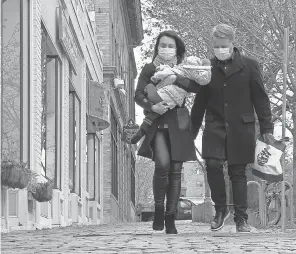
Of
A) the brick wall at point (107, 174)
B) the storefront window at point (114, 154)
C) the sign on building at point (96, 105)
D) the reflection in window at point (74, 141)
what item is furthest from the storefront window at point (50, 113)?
the storefront window at point (114, 154)

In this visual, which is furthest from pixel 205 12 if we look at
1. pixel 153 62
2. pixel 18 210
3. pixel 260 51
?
pixel 153 62

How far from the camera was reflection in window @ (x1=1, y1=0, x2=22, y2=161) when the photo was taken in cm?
1252

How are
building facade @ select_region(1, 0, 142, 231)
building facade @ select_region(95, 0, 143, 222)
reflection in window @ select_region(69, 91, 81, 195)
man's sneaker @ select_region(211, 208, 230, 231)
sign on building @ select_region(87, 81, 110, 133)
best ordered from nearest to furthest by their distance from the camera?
1. man's sneaker @ select_region(211, 208, 230, 231)
2. building facade @ select_region(1, 0, 142, 231)
3. reflection in window @ select_region(69, 91, 81, 195)
4. sign on building @ select_region(87, 81, 110, 133)
5. building facade @ select_region(95, 0, 143, 222)

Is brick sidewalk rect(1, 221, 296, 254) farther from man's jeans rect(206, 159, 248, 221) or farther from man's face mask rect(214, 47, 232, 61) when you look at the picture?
man's face mask rect(214, 47, 232, 61)

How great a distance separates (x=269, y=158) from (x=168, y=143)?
941mm

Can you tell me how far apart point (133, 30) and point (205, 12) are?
3063 centimetres

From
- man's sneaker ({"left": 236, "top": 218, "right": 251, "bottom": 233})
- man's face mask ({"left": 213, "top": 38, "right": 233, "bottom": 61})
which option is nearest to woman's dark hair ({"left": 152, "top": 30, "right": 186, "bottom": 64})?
man's face mask ({"left": 213, "top": 38, "right": 233, "bottom": 61})

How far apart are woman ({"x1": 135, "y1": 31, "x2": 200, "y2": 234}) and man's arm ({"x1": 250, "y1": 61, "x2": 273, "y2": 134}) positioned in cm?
53

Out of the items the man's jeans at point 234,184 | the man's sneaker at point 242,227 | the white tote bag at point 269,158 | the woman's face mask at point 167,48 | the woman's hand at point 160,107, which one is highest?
the woman's face mask at point 167,48

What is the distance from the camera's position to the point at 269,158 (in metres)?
8.94

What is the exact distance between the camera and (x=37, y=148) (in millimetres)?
13914

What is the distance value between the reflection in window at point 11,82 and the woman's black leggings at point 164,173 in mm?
3929

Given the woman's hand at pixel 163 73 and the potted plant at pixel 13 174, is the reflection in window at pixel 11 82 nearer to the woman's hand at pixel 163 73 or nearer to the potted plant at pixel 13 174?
the potted plant at pixel 13 174

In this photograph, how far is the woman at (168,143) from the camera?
876 cm
